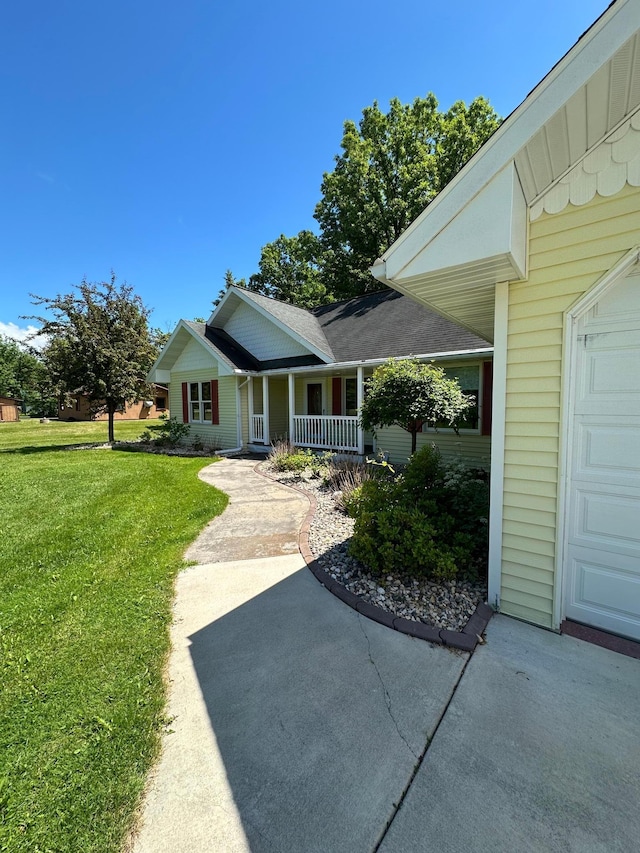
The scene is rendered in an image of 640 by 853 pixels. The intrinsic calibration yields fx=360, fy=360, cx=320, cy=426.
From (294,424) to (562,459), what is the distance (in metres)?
9.79

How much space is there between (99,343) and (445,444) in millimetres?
13737

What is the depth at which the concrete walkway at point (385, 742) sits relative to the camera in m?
1.60

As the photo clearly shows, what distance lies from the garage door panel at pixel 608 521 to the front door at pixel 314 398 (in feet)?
35.6

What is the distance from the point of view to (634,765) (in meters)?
1.87

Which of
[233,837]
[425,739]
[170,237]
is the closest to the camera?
[233,837]

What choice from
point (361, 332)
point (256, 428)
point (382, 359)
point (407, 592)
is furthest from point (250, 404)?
point (407, 592)

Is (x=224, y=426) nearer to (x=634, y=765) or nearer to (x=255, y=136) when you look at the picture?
(x=255, y=136)

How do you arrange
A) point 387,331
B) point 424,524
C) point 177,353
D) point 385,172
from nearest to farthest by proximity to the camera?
point 424,524 < point 387,331 < point 177,353 < point 385,172

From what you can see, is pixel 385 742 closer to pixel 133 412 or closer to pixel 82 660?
pixel 82 660

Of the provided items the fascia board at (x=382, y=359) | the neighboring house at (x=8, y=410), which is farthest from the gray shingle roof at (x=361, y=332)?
the neighboring house at (x=8, y=410)

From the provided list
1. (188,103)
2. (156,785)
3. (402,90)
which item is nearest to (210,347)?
(188,103)

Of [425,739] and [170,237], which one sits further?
[170,237]

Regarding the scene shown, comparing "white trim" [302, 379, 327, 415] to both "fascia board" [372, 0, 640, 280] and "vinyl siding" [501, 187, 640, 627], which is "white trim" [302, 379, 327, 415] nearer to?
"fascia board" [372, 0, 640, 280]

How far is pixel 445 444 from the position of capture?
30.8ft
